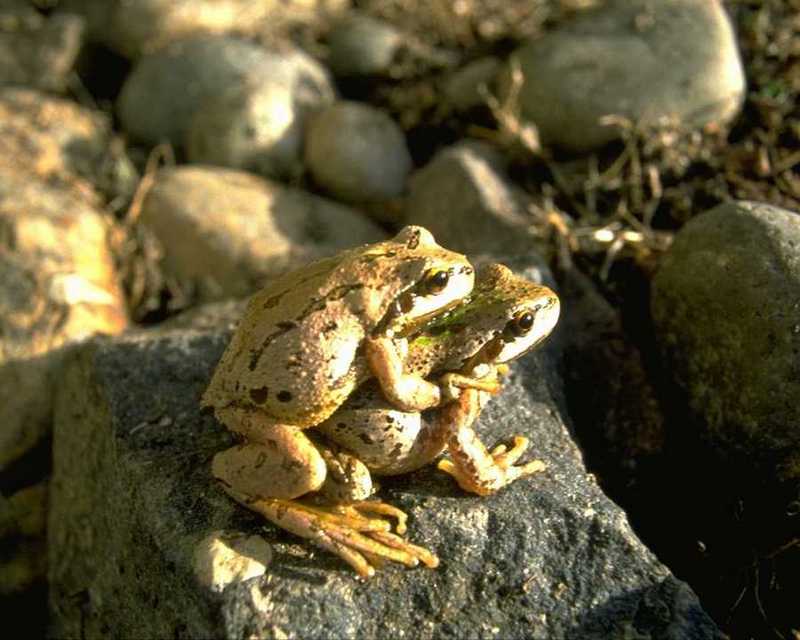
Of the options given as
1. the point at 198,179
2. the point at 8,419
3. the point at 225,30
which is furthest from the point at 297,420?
the point at 225,30

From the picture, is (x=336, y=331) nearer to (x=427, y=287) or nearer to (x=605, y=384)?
(x=427, y=287)

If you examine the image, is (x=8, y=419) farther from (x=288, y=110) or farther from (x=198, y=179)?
(x=288, y=110)

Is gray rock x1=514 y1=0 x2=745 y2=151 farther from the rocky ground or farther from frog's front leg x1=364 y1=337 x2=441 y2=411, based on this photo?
frog's front leg x1=364 y1=337 x2=441 y2=411

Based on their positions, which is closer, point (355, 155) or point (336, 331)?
point (336, 331)

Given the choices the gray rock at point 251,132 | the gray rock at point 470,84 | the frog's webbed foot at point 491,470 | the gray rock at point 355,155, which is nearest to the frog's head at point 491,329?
the frog's webbed foot at point 491,470

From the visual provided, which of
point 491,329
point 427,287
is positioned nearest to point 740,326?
point 491,329
